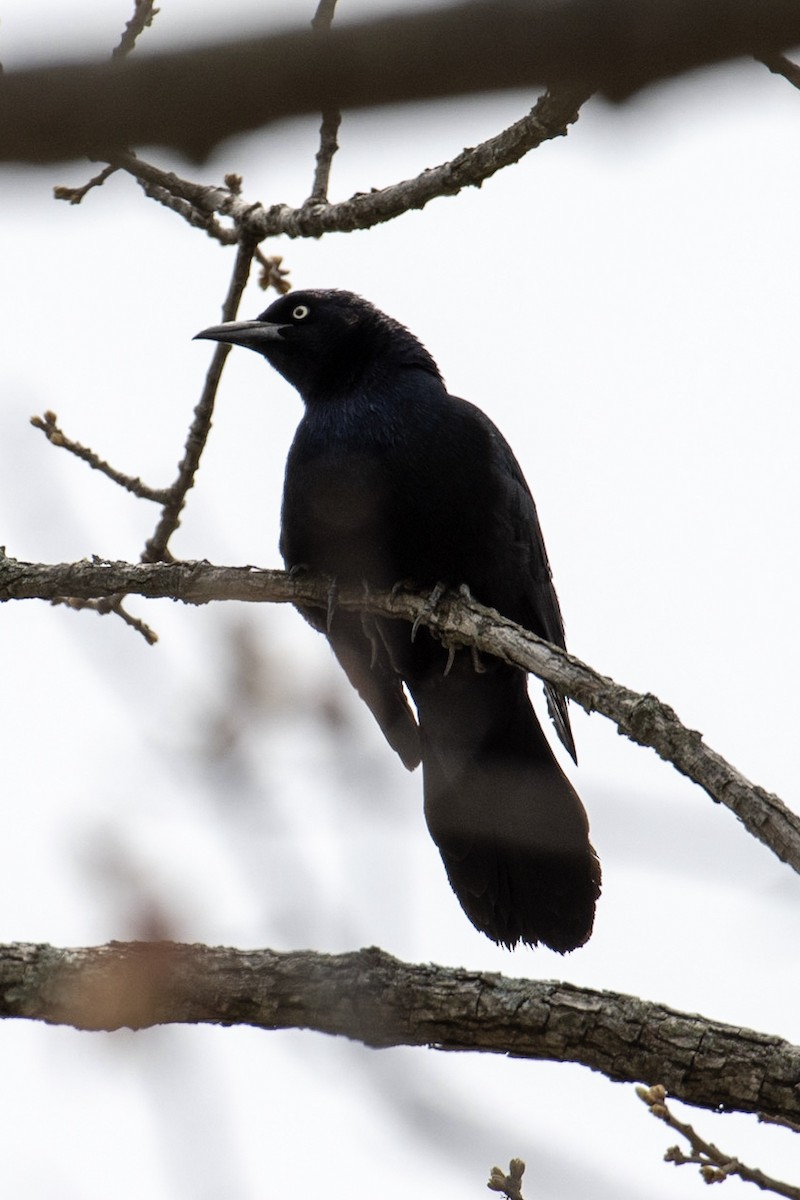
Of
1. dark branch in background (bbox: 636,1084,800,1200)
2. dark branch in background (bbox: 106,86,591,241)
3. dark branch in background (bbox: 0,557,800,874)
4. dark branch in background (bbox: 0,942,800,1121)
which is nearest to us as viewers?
dark branch in background (bbox: 636,1084,800,1200)

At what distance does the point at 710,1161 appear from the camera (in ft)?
9.13

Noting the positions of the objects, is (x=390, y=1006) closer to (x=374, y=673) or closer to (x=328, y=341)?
(x=374, y=673)

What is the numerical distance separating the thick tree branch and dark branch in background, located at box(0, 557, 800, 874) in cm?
246

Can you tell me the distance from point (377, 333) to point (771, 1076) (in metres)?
3.82

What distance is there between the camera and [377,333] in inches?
251

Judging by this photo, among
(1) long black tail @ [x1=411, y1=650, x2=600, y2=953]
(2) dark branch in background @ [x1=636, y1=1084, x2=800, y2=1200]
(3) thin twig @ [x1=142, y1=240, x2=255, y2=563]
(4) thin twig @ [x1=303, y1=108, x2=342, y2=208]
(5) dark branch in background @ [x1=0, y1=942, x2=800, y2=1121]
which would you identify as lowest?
(2) dark branch in background @ [x1=636, y1=1084, x2=800, y2=1200]

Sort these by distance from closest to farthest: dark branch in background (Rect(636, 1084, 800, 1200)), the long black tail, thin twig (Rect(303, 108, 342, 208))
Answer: dark branch in background (Rect(636, 1084, 800, 1200)) < thin twig (Rect(303, 108, 342, 208)) < the long black tail

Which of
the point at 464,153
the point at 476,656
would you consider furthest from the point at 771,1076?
the point at 464,153

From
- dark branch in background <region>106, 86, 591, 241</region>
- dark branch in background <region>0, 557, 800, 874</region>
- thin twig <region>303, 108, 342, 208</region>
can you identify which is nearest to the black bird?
dark branch in background <region>0, 557, 800, 874</region>

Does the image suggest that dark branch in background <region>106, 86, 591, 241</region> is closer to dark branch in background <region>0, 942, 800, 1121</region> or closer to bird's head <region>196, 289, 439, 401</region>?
bird's head <region>196, 289, 439, 401</region>

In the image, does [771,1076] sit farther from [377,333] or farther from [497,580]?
[377,333]

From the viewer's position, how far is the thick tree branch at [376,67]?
84 cm

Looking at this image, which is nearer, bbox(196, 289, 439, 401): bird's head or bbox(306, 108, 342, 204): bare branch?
bbox(306, 108, 342, 204): bare branch

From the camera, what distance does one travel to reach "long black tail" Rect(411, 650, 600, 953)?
5.41 metres
